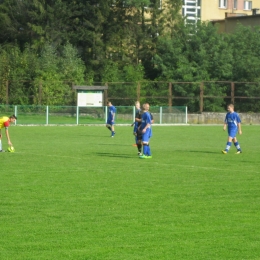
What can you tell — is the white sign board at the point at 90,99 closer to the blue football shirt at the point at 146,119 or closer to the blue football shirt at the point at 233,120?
the blue football shirt at the point at 233,120

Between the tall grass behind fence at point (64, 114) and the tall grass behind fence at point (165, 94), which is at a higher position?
the tall grass behind fence at point (165, 94)

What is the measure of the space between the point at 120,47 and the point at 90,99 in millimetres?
18107

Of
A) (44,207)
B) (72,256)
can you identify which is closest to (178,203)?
(44,207)

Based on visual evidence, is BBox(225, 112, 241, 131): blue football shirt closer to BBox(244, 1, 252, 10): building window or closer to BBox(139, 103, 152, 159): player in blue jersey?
BBox(139, 103, 152, 159): player in blue jersey

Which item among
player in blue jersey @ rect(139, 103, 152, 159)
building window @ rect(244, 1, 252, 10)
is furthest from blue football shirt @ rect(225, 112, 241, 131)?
building window @ rect(244, 1, 252, 10)

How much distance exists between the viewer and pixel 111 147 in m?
28.2

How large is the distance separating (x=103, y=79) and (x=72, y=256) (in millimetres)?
55008

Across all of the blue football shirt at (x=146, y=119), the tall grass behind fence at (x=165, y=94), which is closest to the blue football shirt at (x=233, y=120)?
the blue football shirt at (x=146, y=119)

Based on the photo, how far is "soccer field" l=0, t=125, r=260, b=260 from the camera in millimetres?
9367

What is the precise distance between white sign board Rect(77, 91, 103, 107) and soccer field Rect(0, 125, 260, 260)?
26385 millimetres

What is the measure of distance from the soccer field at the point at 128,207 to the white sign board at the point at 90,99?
26385mm

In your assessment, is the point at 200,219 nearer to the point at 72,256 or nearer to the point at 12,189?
the point at 72,256

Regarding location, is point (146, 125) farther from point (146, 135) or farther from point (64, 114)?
point (64, 114)

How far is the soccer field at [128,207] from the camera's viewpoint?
30.7ft
